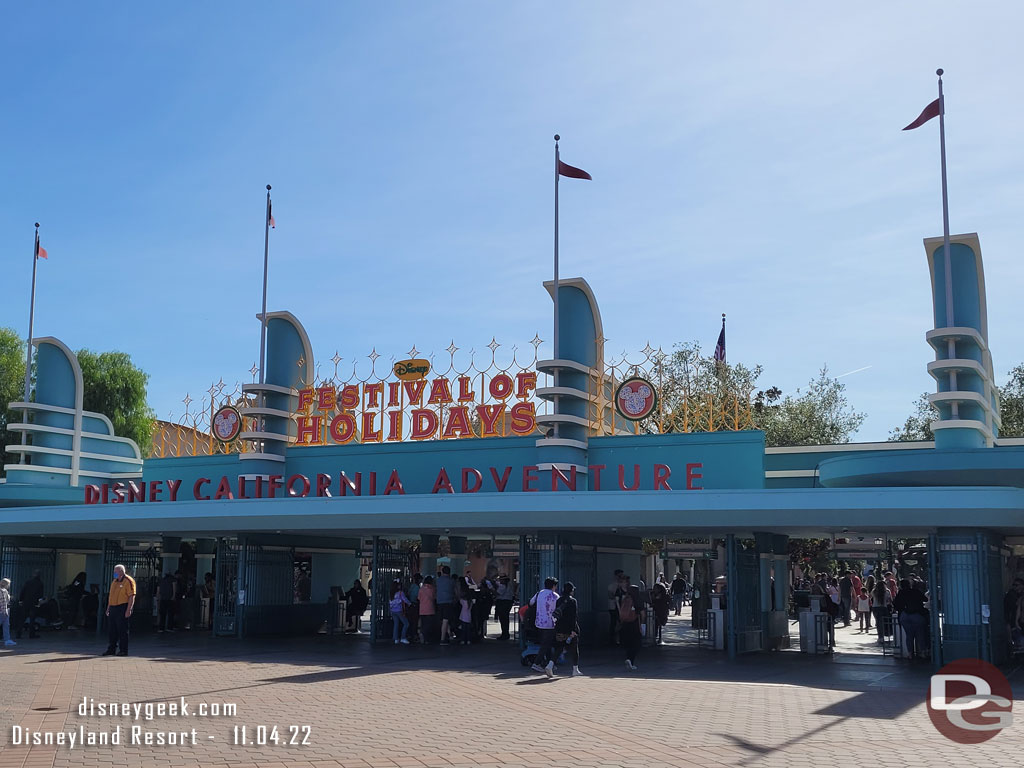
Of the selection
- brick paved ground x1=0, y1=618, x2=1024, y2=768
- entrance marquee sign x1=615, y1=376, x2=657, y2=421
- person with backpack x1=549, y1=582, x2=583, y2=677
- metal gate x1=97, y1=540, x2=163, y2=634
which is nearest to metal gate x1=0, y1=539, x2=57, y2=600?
metal gate x1=97, y1=540, x2=163, y2=634

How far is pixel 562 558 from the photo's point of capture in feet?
73.7

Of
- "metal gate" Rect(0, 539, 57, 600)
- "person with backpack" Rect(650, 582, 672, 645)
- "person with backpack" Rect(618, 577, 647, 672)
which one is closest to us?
"person with backpack" Rect(618, 577, 647, 672)

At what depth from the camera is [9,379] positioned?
4994 cm

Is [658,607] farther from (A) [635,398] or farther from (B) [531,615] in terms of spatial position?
(B) [531,615]

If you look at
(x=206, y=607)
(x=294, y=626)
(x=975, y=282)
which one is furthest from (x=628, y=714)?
(x=206, y=607)

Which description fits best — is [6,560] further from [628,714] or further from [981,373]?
[981,373]

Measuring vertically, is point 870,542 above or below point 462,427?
below

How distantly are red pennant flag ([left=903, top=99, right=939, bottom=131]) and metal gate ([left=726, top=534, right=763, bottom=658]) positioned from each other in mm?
9470

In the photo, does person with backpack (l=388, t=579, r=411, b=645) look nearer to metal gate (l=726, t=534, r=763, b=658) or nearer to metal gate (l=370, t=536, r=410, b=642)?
metal gate (l=370, t=536, r=410, b=642)

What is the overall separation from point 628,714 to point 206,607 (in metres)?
20.2

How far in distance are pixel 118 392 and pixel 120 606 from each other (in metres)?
33.1

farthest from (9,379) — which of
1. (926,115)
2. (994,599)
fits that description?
(994,599)

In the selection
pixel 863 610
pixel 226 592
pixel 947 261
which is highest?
pixel 947 261

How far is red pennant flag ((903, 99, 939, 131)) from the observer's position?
2238 cm
